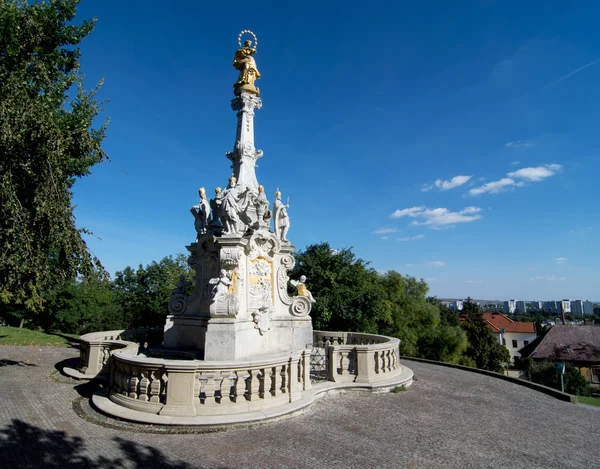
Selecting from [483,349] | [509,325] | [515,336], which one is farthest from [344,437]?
[509,325]

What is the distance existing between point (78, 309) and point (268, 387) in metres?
31.6

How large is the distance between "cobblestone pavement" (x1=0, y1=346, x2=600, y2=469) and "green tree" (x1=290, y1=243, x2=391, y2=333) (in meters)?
11.3

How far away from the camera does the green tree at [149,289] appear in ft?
83.7

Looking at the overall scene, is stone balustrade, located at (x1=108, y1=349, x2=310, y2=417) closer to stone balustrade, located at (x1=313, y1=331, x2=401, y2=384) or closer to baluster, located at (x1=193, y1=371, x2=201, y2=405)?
baluster, located at (x1=193, y1=371, x2=201, y2=405)

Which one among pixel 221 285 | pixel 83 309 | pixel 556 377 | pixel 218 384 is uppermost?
pixel 221 285

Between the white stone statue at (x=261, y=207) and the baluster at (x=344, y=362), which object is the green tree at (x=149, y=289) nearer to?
the white stone statue at (x=261, y=207)

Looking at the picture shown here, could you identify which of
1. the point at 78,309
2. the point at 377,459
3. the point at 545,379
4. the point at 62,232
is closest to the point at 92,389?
the point at 62,232

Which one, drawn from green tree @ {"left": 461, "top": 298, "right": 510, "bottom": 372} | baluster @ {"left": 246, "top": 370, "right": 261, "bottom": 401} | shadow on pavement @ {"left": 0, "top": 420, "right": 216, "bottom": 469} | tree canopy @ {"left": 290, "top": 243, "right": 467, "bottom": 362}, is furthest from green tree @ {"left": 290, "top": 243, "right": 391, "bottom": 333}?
green tree @ {"left": 461, "top": 298, "right": 510, "bottom": 372}

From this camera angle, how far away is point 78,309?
31.9 m

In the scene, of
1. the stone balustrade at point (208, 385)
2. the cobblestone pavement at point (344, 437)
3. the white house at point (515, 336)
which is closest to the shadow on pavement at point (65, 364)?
the cobblestone pavement at point (344, 437)

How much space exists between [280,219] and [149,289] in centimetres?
2526

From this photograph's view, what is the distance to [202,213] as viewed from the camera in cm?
1117

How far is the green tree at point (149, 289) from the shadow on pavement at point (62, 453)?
18.8m

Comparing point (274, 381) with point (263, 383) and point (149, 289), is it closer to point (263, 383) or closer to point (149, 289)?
point (263, 383)
